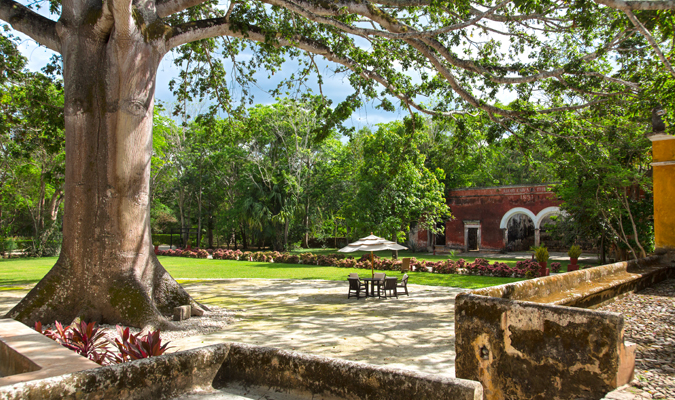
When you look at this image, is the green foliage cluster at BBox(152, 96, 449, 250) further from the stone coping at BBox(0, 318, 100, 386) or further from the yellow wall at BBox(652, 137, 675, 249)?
the stone coping at BBox(0, 318, 100, 386)

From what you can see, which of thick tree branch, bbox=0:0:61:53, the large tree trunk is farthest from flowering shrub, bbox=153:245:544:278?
thick tree branch, bbox=0:0:61:53

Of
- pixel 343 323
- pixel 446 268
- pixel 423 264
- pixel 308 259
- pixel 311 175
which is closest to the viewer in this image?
pixel 343 323

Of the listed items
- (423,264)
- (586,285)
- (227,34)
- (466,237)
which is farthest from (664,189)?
(466,237)

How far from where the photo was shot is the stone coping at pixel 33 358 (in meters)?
2.51

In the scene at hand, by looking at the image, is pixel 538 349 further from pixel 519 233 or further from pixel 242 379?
pixel 519 233

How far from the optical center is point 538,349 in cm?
358

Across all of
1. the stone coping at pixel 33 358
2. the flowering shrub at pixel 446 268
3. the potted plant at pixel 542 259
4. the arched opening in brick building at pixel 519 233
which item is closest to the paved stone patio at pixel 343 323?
the stone coping at pixel 33 358

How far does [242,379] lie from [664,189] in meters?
13.0

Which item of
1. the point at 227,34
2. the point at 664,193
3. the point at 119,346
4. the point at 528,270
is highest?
the point at 227,34

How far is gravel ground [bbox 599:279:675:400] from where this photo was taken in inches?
142

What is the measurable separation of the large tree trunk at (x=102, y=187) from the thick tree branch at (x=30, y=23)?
2.07 feet

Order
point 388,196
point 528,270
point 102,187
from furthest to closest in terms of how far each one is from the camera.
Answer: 1. point 388,196
2. point 528,270
3. point 102,187

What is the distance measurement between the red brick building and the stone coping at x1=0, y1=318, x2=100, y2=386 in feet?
Result: 96.7

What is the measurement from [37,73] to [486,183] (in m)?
Result: 39.0
